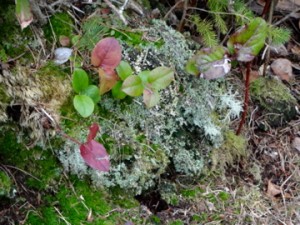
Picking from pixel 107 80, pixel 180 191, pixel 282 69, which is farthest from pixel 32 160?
pixel 282 69

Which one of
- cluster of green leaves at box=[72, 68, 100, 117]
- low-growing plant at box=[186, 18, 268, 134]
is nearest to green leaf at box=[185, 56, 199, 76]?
low-growing plant at box=[186, 18, 268, 134]

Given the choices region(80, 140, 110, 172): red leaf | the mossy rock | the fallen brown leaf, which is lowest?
the fallen brown leaf

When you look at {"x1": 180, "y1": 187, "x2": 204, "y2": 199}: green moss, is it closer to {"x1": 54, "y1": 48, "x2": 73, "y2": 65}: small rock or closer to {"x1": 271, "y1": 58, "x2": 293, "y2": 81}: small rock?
{"x1": 54, "y1": 48, "x2": 73, "y2": 65}: small rock

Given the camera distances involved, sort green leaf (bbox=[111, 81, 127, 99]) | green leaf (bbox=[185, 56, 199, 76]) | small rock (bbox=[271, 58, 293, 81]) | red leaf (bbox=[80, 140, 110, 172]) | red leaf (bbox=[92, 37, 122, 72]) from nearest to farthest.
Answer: red leaf (bbox=[80, 140, 110, 172]) < red leaf (bbox=[92, 37, 122, 72]) < green leaf (bbox=[111, 81, 127, 99]) < green leaf (bbox=[185, 56, 199, 76]) < small rock (bbox=[271, 58, 293, 81])

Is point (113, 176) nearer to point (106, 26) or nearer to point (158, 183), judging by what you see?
point (158, 183)

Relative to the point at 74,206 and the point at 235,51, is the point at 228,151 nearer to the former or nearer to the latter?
the point at 235,51

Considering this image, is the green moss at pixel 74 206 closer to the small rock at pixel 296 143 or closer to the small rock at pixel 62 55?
the small rock at pixel 62 55
